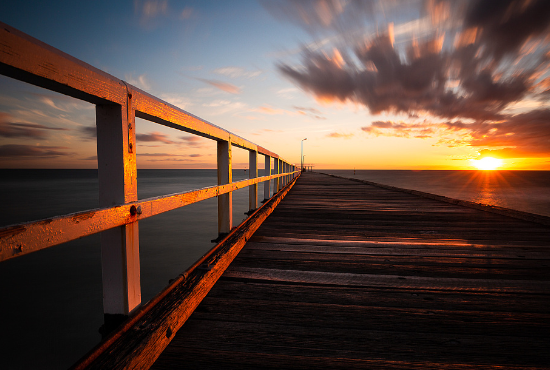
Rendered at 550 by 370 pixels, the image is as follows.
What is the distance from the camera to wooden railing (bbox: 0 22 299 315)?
0.65m

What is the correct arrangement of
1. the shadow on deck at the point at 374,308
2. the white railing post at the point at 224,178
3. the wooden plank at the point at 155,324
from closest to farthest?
1. the wooden plank at the point at 155,324
2. the shadow on deck at the point at 374,308
3. the white railing post at the point at 224,178

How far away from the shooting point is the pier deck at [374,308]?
97 cm

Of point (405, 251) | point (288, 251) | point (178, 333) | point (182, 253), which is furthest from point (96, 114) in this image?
point (182, 253)

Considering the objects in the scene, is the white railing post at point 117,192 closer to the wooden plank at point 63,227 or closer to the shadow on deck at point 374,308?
the wooden plank at point 63,227

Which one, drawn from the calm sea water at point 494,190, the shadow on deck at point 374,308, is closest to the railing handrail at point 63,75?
the shadow on deck at point 374,308

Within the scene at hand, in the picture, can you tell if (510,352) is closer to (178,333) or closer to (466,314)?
(466,314)

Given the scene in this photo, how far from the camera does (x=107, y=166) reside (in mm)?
988

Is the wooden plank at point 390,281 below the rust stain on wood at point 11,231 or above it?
below

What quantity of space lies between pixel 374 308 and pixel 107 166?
1.41 m

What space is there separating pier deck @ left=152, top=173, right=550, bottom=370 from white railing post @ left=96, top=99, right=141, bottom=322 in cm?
29

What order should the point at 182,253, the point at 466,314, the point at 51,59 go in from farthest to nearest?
1. the point at 182,253
2. the point at 466,314
3. the point at 51,59

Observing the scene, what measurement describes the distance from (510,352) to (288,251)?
1.42 m

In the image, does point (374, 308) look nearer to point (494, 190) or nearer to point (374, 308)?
point (374, 308)

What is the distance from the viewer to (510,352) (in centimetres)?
99
